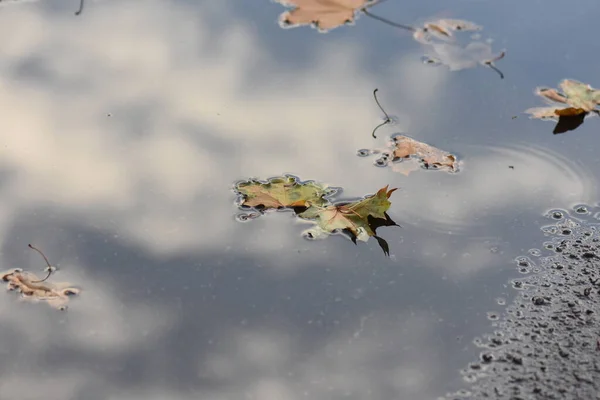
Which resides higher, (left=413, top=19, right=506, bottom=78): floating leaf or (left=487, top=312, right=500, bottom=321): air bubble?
(left=413, top=19, right=506, bottom=78): floating leaf

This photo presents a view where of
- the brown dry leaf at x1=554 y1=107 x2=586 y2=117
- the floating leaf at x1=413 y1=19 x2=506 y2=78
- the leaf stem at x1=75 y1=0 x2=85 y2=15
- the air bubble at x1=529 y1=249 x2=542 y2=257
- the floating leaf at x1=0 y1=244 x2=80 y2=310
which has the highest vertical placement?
the brown dry leaf at x1=554 y1=107 x2=586 y2=117

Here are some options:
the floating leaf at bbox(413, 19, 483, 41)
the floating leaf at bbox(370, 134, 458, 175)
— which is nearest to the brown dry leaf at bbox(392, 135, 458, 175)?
the floating leaf at bbox(370, 134, 458, 175)

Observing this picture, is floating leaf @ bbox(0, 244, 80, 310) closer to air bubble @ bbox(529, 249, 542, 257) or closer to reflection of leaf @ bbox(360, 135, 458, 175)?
reflection of leaf @ bbox(360, 135, 458, 175)

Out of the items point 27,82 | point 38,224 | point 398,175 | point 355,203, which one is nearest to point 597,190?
point 398,175

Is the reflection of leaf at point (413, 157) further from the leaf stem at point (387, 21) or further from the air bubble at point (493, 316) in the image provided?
the leaf stem at point (387, 21)

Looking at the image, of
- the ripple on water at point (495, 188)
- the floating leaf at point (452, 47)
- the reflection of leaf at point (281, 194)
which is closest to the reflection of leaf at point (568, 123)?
the ripple on water at point (495, 188)

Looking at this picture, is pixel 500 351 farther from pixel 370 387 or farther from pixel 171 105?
pixel 171 105

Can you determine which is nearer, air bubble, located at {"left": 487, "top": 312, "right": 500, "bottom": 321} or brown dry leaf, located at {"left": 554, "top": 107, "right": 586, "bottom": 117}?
air bubble, located at {"left": 487, "top": 312, "right": 500, "bottom": 321}
